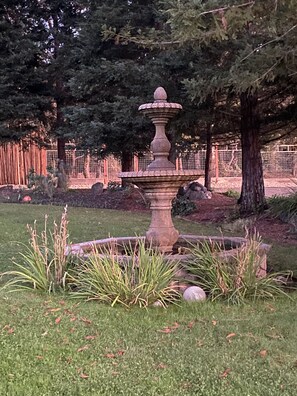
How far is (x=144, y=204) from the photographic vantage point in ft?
46.1

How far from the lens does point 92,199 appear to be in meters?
15.6

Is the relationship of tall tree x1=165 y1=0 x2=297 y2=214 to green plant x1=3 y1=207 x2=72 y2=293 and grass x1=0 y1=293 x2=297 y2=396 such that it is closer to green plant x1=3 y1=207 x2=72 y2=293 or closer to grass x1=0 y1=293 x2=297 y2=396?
green plant x1=3 y1=207 x2=72 y2=293

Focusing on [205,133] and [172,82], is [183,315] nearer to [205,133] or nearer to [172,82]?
[172,82]

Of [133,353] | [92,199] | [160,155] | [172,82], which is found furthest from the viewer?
[92,199]

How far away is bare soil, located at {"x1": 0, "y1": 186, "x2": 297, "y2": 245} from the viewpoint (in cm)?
961

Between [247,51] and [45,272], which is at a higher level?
[247,51]

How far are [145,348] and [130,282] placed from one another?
119 centimetres

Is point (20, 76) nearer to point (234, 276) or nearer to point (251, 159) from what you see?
point (251, 159)

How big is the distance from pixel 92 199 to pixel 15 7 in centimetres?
842

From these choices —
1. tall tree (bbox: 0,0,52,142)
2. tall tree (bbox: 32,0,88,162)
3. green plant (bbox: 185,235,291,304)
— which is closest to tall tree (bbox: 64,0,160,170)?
tall tree (bbox: 0,0,52,142)

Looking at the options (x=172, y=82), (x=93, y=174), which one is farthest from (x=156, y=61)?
(x=93, y=174)

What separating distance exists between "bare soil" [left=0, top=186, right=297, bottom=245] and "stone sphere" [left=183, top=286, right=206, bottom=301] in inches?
156

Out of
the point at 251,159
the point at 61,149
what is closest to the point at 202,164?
the point at 61,149

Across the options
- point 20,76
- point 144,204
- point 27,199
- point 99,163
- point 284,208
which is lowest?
point 144,204
